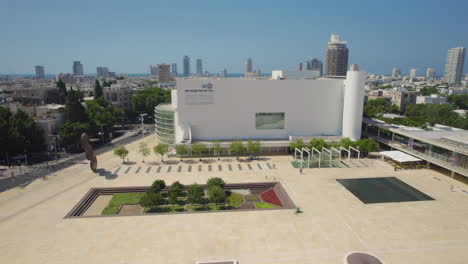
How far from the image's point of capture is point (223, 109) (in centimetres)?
4478

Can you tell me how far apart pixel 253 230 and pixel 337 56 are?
17913 centimetres

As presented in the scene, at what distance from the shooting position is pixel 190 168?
124 ft

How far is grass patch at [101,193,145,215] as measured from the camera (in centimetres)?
2622

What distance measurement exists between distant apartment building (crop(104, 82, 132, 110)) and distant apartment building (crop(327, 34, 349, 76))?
13843 cm

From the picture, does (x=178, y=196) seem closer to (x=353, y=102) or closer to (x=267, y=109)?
(x=267, y=109)

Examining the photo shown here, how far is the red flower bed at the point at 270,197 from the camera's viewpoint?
2810cm

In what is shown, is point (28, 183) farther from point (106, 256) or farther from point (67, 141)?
point (106, 256)

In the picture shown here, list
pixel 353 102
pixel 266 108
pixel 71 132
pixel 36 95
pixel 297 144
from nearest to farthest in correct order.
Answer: pixel 297 144 < pixel 353 102 < pixel 266 108 < pixel 71 132 < pixel 36 95

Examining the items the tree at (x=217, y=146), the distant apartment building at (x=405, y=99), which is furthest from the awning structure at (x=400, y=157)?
the distant apartment building at (x=405, y=99)

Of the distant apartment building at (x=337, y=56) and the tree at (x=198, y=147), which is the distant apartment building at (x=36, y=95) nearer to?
the tree at (x=198, y=147)

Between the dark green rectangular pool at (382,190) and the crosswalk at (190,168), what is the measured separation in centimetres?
1076

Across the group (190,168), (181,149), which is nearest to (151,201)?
(190,168)

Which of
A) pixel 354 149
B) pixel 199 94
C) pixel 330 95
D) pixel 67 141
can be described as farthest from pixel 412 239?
pixel 67 141

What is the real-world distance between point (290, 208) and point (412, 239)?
9.40 metres
